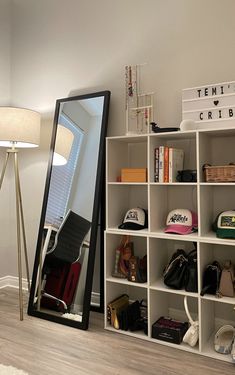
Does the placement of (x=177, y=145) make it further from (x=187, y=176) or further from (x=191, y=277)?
(x=191, y=277)

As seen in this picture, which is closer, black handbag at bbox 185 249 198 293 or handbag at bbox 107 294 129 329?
black handbag at bbox 185 249 198 293

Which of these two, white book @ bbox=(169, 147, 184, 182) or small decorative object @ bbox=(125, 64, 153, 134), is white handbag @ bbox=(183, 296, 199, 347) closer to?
white book @ bbox=(169, 147, 184, 182)

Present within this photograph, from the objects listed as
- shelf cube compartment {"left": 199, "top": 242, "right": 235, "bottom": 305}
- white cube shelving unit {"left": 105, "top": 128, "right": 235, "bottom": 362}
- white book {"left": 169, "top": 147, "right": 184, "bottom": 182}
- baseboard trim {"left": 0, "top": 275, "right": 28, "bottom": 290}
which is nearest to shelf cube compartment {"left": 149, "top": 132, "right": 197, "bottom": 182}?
white cube shelving unit {"left": 105, "top": 128, "right": 235, "bottom": 362}

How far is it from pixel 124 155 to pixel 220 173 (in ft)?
2.83

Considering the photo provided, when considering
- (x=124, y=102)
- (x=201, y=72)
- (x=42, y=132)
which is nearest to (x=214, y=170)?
(x=201, y=72)

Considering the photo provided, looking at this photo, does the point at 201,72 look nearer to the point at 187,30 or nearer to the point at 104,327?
the point at 187,30

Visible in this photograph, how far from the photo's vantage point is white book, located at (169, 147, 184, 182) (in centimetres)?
226

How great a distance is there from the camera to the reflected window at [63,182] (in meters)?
2.84

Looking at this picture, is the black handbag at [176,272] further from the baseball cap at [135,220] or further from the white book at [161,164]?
the white book at [161,164]

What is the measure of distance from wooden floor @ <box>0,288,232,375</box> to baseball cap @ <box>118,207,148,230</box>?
30.9 inches

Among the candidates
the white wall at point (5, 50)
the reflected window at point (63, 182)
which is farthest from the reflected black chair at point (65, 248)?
the white wall at point (5, 50)

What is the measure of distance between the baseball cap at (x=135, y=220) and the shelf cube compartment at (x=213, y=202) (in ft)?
1.51

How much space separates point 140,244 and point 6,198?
162 centimetres

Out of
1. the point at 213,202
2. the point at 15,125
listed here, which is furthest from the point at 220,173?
the point at 15,125
